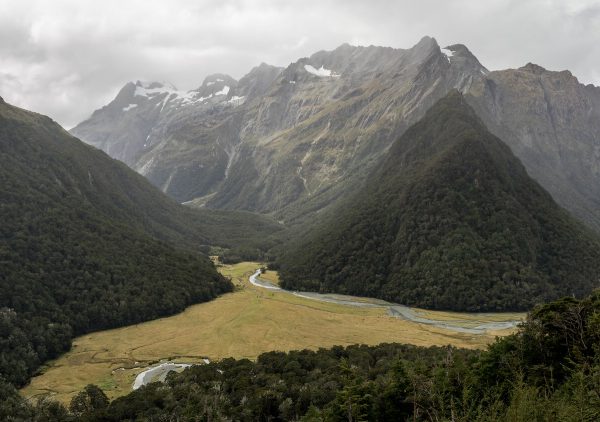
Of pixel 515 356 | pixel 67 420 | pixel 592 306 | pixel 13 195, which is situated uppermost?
pixel 13 195

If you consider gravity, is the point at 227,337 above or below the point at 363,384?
below

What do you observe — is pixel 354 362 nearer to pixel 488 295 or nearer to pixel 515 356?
pixel 515 356

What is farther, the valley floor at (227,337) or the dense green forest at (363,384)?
the valley floor at (227,337)

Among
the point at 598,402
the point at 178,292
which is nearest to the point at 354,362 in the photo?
the point at 598,402

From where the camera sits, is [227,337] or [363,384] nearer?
[363,384]

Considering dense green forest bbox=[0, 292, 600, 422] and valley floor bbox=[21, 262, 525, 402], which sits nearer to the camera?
dense green forest bbox=[0, 292, 600, 422]
